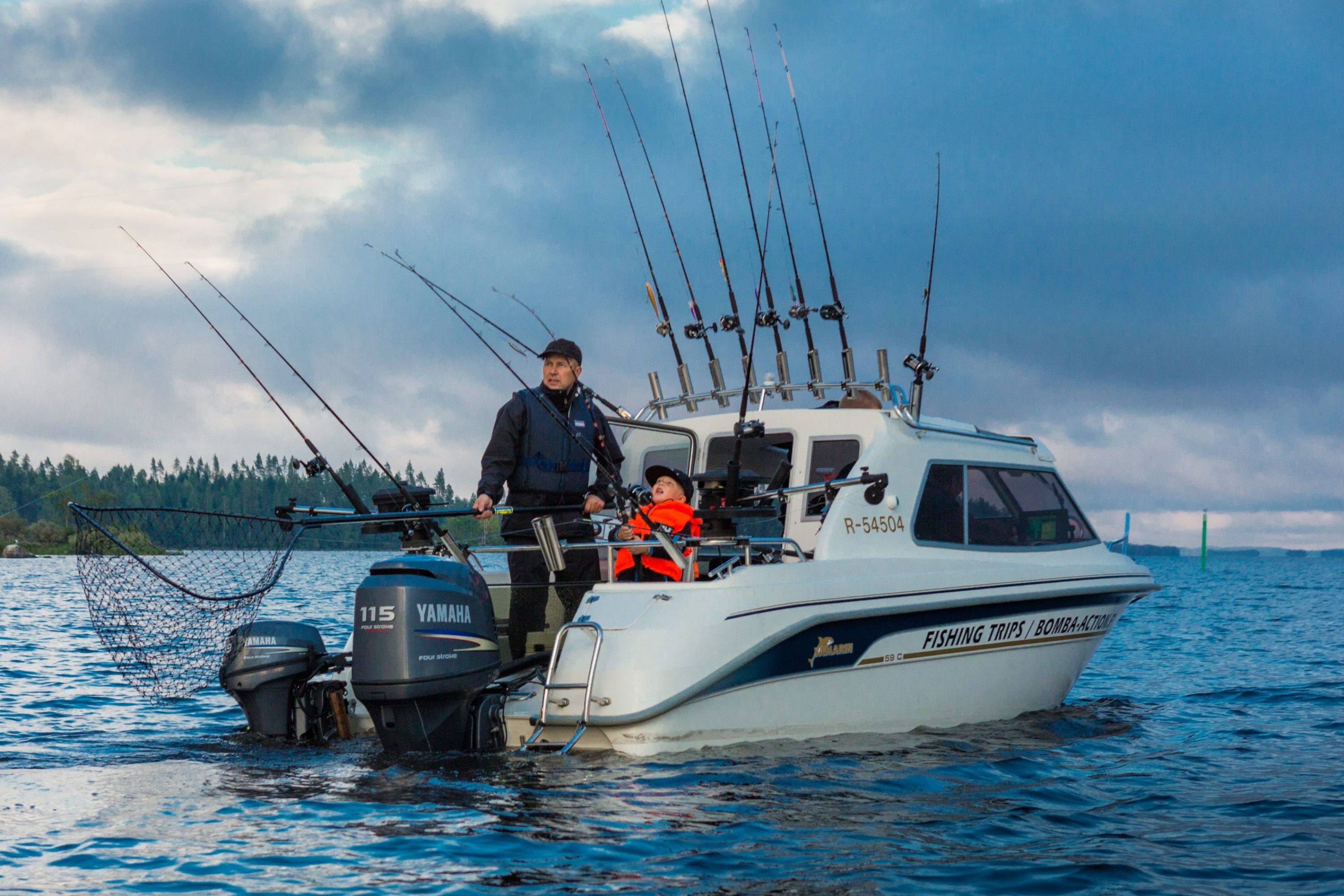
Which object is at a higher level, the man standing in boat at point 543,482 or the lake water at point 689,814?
the man standing in boat at point 543,482

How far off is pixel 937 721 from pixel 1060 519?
85.2 inches

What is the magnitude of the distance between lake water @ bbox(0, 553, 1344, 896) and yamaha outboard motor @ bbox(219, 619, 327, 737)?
0.23m

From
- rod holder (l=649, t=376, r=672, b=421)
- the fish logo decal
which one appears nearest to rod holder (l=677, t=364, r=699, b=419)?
rod holder (l=649, t=376, r=672, b=421)

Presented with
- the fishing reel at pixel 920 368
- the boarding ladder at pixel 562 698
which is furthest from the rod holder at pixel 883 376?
the boarding ladder at pixel 562 698

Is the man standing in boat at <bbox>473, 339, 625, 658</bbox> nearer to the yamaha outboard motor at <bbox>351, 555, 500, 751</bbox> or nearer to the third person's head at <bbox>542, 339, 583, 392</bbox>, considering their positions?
the third person's head at <bbox>542, 339, 583, 392</bbox>

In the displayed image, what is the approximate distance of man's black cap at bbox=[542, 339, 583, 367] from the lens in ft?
23.5

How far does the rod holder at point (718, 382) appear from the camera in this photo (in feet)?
29.0

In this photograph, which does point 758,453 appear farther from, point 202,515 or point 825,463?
point 202,515

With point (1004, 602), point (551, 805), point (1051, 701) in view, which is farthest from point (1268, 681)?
point (551, 805)

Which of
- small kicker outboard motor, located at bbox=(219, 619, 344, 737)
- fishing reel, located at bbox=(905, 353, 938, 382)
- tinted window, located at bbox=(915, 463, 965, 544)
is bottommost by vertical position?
small kicker outboard motor, located at bbox=(219, 619, 344, 737)

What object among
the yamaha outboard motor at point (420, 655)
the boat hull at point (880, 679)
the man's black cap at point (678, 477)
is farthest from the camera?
the man's black cap at point (678, 477)

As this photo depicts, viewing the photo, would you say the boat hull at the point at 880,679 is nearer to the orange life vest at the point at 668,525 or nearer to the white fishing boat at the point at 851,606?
the white fishing boat at the point at 851,606

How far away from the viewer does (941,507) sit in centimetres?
767

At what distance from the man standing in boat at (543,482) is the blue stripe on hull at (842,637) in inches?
41.0
